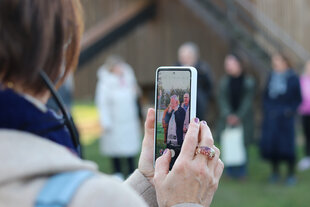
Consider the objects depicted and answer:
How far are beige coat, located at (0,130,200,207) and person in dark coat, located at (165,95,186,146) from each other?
644 millimetres

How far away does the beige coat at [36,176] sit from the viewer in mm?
939

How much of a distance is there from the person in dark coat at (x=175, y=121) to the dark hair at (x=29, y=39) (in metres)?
0.63

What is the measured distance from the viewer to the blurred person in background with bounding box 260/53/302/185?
7.33 m

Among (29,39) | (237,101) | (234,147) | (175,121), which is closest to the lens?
(29,39)

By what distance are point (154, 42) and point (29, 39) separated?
13.5 meters

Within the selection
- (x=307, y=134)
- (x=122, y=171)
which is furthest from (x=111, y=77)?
(x=307, y=134)

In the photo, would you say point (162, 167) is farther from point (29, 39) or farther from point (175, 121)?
point (29, 39)

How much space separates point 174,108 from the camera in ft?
5.44

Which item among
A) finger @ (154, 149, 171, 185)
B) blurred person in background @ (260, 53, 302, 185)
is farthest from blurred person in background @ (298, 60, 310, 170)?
finger @ (154, 149, 171, 185)

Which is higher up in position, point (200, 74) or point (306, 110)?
point (200, 74)

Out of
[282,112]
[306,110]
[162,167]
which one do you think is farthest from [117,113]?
[162,167]

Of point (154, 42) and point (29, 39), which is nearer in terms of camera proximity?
point (29, 39)

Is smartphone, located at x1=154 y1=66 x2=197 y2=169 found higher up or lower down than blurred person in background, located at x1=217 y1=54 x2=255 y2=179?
higher up

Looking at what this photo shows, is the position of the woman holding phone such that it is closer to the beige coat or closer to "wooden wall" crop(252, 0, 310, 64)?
the beige coat
